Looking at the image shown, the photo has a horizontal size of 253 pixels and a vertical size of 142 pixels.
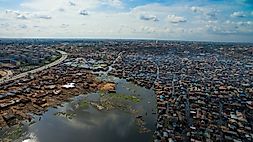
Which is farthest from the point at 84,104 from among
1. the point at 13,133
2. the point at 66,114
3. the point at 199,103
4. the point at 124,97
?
the point at 199,103

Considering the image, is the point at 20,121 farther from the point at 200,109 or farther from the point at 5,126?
the point at 200,109

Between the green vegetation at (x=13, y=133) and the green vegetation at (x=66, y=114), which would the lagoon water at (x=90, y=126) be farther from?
the green vegetation at (x=13, y=133)

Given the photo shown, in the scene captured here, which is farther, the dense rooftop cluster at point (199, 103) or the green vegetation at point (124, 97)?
the green vegetation at point (124, 97)

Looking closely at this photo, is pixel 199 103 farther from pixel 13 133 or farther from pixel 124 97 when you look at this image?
pixel 13 133

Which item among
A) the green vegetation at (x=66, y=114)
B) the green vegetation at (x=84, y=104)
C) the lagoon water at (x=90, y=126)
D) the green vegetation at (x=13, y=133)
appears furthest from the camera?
the green vegetation at (x=84, y=104)

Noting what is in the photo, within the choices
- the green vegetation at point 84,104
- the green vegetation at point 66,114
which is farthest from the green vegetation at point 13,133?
the green vegetation at point 84,104

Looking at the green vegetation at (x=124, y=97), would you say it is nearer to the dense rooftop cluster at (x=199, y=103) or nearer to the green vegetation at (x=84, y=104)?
the dense rooftop cluster at (x=199, y=103)

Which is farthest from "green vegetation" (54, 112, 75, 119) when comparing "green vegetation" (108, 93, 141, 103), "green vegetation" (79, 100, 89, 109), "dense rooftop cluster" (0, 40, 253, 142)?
"dense rooftop cluster" (0, 40, 253, 142)

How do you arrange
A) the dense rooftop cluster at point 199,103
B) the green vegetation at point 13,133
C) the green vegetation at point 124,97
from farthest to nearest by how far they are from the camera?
the green vegetation at point 124,97
the dense rooftop cluster at point 199,103
the green vegetation at point 13,133

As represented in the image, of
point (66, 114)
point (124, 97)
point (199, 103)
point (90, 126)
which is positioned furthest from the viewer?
point (124, 97)

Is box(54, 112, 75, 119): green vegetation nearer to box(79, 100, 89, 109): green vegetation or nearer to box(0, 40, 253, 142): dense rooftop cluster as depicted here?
box(79, 100, 89, 109): green vegetation

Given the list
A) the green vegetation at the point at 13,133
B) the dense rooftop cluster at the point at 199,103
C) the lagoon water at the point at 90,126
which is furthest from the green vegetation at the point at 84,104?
the dense rooftop cluster at the point at 199,103

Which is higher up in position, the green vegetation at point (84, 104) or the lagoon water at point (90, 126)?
the green vegetation at point (84, 104)
